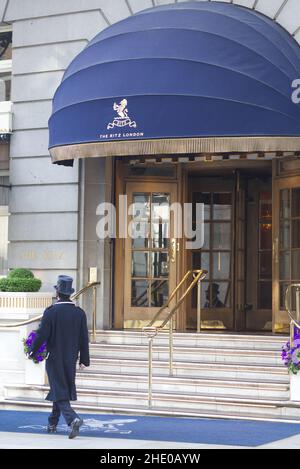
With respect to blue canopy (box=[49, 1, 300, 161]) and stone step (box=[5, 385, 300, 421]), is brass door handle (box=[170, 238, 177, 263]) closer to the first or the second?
blue canopy (box=[49, 1, 300, 161])

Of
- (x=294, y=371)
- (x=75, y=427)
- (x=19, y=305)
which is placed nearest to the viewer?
(x=75, y=427)

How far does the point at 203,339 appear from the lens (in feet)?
53.9

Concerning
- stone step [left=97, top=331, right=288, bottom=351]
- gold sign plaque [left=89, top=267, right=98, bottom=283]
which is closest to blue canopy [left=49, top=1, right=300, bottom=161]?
gold sign plaque [left=89, top=267, right=98, bottom=283]

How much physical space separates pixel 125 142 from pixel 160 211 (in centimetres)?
304

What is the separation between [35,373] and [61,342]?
→ 3.83 metres

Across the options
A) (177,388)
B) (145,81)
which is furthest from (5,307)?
(145,81)

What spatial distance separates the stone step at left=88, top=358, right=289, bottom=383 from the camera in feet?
48.1

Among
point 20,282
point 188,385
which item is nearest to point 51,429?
point 188,385

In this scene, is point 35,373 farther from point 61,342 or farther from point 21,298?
point 61,342

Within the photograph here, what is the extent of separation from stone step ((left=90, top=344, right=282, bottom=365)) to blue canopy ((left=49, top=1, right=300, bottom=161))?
3213mm

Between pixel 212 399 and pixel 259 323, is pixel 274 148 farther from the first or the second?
pixel 259 323

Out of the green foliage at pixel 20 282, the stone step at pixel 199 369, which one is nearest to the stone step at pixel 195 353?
the stone step at pixel 199 369

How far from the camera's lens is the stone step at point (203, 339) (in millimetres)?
15992

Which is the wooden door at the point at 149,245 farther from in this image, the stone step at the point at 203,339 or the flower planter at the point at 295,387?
the flower planter at the point at 295,387
